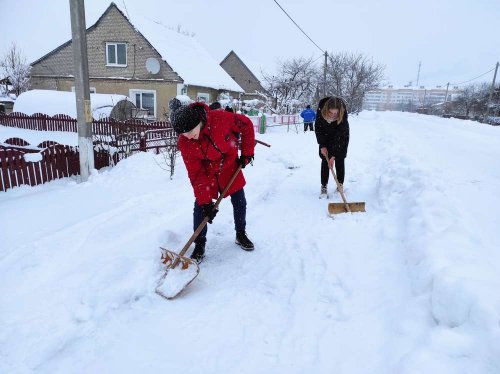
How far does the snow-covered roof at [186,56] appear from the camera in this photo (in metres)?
20.1

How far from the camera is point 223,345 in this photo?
7.22 feet

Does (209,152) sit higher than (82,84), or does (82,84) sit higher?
(82,84)

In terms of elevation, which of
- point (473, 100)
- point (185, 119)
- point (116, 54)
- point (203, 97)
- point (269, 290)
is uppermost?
point (116, 54)

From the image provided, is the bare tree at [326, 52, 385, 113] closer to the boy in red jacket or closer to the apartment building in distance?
the boy in red jacket

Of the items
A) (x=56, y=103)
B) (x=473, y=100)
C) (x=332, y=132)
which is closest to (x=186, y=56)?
(x=56, y=103)

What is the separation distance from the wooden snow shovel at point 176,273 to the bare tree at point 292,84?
95.9ft

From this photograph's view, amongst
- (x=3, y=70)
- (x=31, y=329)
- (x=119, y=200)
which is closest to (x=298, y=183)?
(x=119, y=200)

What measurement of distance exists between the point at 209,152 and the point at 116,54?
20.8m

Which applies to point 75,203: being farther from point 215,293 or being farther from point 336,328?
point 336,328

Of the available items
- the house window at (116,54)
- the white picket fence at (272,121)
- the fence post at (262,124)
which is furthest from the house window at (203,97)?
the fence post at (262,124)

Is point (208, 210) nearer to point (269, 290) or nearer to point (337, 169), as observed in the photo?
point (269, 290)

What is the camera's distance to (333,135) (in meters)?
4.73

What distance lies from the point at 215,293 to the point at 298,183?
137 inches

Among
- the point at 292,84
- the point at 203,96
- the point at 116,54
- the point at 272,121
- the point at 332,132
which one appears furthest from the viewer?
the point at 292,84
